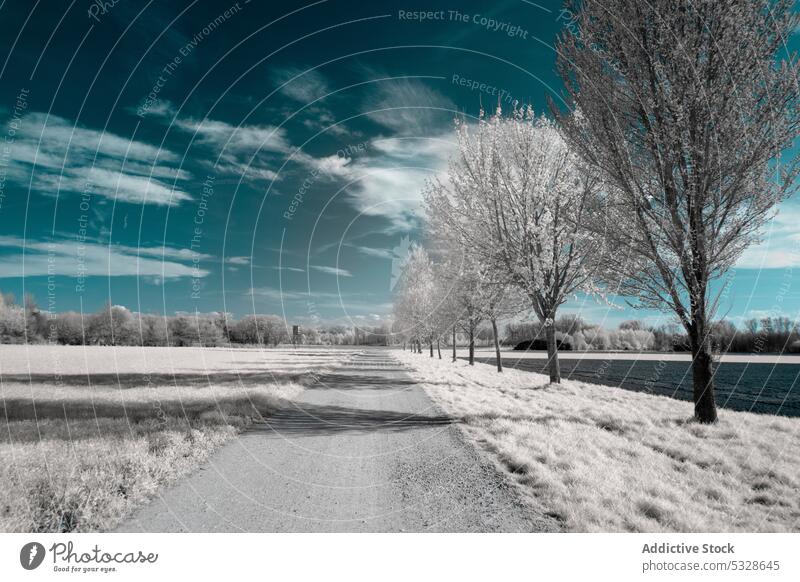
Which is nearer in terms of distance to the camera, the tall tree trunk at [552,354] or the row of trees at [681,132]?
the row of trees at [681,132]

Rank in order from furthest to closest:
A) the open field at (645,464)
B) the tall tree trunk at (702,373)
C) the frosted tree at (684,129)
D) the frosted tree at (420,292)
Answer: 1. the frosted tree at (420,292)
2. the tall tree trunk at (702,373)
3. the frosted tree at (684,129)
4. the open field at (645,464)

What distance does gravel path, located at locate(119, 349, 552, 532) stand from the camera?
13.3ft

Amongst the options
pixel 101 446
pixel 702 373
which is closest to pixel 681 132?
pixel 702 373

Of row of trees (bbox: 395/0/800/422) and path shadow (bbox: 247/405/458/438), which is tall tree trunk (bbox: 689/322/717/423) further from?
path shadow (bbox: 247/405/458/438)

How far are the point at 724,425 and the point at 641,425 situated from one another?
1869 millimetres

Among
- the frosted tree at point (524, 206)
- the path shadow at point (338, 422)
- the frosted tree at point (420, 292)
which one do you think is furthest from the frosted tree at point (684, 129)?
the frosted tree at point (420, 292)

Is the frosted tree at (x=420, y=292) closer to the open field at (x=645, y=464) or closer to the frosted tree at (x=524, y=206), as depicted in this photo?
the frosted tree at (x=524, y=206)

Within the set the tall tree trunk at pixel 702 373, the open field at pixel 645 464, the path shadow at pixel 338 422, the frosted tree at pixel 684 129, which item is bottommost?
the path shadow at pixel 338 422

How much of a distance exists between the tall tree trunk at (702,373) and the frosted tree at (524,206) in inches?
Result: 222

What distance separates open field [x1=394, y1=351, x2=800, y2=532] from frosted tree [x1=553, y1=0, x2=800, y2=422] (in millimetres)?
1540

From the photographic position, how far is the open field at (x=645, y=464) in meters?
4.23

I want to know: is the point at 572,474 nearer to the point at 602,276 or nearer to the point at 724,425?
the point at 724,425
